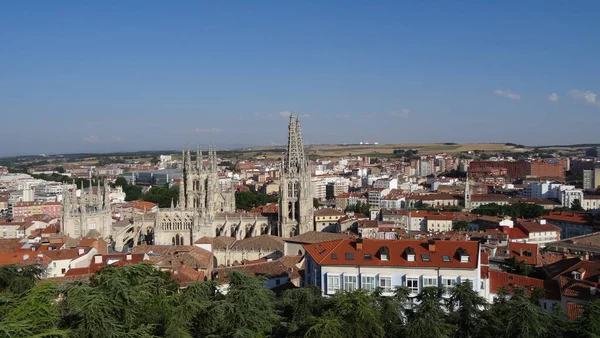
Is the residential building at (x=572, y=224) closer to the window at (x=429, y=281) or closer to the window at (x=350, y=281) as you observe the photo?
the window at (x=429, y=281)

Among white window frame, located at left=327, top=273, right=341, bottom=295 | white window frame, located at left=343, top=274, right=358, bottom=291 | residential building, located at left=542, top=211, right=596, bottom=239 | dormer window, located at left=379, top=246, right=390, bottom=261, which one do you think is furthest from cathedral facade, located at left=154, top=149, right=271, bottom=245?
residential building, located at left=542, top=211, right=596, bottom=239

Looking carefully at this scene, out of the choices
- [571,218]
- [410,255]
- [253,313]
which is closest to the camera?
[253,313]

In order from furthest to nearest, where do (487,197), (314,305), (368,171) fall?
(368,171) → (487,197) → (314,305)

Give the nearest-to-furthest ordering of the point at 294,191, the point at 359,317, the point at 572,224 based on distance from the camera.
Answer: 1. the point at 359,317
2. the point at 294,191
3. the point at 572,224

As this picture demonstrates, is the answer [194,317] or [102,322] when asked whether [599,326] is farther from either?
[102,322]

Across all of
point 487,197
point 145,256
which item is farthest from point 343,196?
point 145,256

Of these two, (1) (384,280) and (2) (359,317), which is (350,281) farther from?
(2) (359,317)

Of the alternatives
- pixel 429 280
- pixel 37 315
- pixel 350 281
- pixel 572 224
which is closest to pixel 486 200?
pixel 572 224

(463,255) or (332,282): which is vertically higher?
(463,255)
